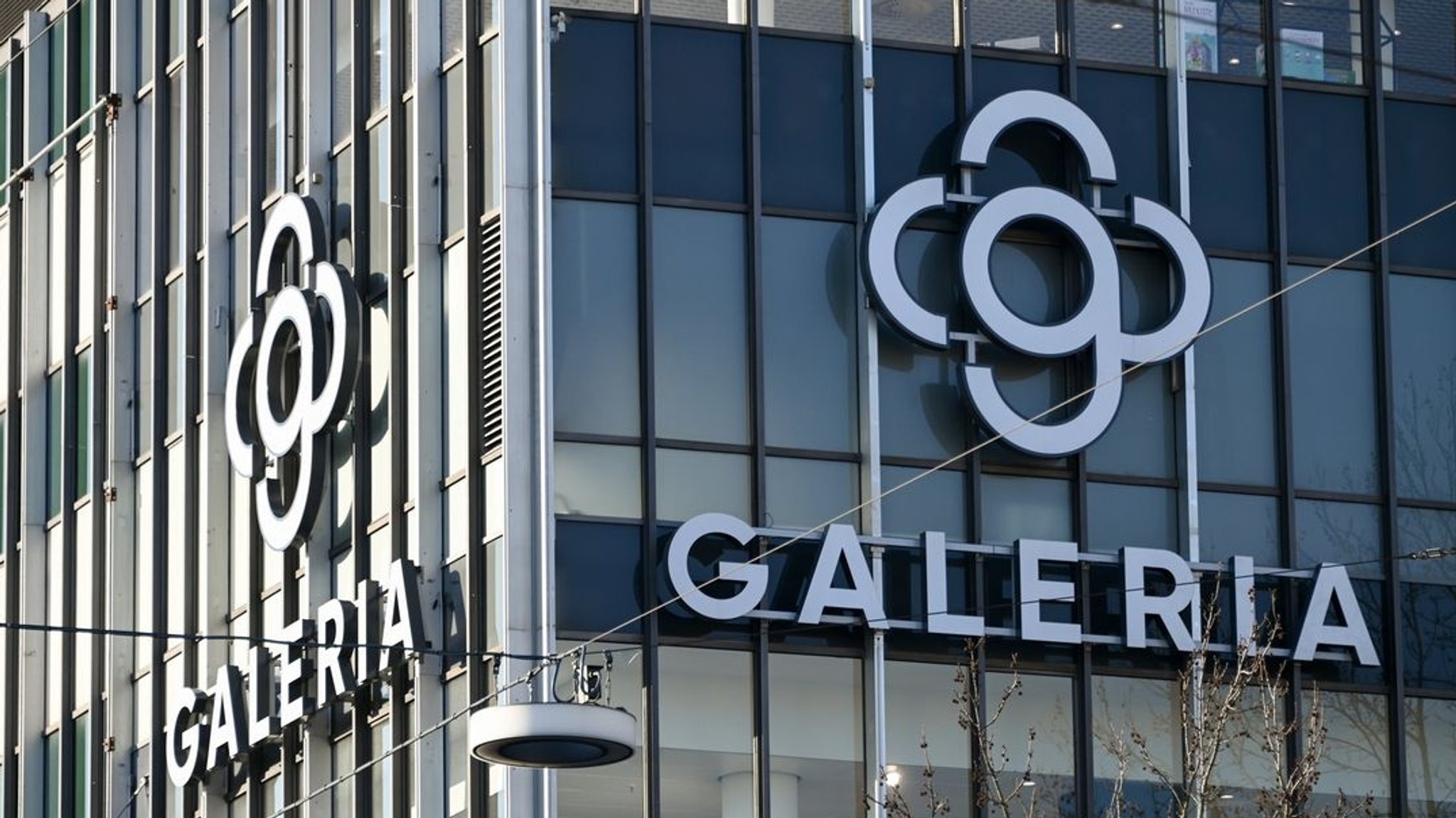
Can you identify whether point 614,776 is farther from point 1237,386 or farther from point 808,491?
point 1237,386

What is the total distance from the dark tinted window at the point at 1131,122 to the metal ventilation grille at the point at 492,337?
18.0ft

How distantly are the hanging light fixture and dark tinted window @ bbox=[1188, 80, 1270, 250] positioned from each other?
961cm

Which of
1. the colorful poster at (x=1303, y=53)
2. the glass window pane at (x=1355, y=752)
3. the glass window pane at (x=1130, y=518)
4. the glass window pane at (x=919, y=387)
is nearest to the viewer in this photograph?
the glass window pane at (x=919, y=387)

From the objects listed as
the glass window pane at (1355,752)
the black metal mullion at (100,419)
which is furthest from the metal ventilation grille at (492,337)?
the black metal mullion at (100,419)

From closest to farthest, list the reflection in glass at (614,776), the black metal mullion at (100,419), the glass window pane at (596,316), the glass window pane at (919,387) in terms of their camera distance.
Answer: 1. the reflection in glass at (614,776)
2. the glass window pane at (596,316)
3. the glass window pane at (919,387)
4. the black metal mullion at (100,419)

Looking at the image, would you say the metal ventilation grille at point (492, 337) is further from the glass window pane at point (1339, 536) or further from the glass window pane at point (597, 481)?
the glass window pane at point (1339, 536)

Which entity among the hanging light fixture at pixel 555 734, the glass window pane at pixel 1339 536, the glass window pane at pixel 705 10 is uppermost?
the glass window pane at pixel 705 10

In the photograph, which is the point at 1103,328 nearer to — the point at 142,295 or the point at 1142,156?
the point at 1142,156

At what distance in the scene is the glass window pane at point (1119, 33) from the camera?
30.9 meters

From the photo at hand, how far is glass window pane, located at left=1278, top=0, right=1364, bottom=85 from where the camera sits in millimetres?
31391

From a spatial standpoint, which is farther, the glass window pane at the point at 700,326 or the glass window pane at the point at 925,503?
the glass window pane at the point at 925,503

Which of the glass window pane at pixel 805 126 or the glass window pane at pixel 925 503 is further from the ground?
the glass window pane at pixel 805 126

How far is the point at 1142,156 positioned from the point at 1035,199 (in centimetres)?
141

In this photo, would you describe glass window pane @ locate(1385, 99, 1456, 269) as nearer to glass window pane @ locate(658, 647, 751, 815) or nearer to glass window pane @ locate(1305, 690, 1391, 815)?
glass window pane @ locate(1305, 690, 1391, 815)
